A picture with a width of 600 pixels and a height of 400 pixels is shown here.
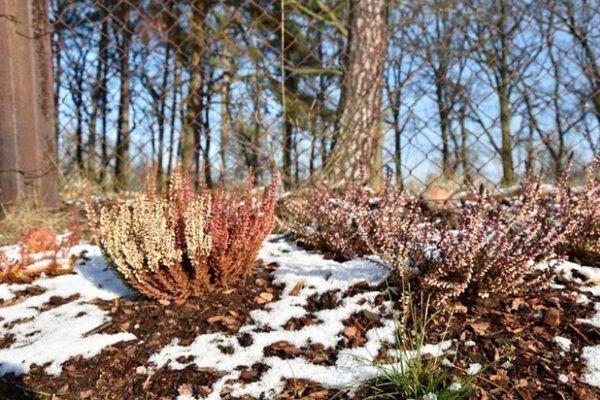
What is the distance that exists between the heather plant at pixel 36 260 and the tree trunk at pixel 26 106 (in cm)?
95

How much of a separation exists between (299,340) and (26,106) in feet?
8.87

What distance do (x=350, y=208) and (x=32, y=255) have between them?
63.9 inches

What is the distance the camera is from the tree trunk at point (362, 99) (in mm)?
→ 3566

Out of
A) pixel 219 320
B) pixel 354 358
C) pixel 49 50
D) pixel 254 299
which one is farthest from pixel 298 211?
pixel 49 50

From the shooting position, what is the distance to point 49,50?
3328 mm

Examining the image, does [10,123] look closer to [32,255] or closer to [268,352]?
[32,255]

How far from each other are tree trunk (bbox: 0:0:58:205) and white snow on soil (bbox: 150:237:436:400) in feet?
6.97

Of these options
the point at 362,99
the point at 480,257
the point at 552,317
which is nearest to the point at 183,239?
the point at 480,257

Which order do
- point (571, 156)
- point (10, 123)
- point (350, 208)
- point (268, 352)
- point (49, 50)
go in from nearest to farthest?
point (268, 352) < point (571, 156) < point (350, 208) < point (10, 123) < point (49, 50)

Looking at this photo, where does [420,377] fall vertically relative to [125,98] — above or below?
below

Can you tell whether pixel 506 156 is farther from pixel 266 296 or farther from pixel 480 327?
pixel 266 296

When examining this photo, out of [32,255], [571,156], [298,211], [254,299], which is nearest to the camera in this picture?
[571,156]

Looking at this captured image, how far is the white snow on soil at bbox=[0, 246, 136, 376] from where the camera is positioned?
1604 millimetres

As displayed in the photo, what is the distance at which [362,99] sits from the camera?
3.64 meters
